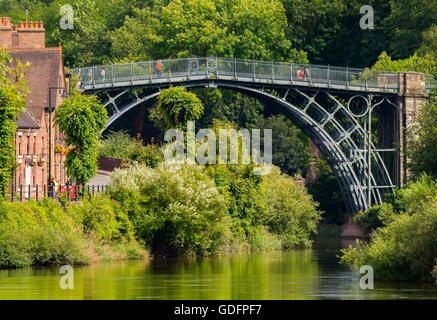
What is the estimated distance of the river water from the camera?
132 ft

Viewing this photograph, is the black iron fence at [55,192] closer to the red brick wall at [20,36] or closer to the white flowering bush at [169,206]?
the white flowering bush at [169,206]

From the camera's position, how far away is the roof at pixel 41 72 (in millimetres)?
70312

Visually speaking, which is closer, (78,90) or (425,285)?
(425,285)

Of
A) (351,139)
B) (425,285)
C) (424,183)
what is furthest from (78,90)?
(425,285)

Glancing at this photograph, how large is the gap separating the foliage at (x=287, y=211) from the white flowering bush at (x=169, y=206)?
1066 cm

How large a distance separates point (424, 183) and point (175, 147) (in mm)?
15272

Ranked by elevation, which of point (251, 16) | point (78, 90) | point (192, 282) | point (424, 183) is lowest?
point (192, 282)

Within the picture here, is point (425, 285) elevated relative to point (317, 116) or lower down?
lower down

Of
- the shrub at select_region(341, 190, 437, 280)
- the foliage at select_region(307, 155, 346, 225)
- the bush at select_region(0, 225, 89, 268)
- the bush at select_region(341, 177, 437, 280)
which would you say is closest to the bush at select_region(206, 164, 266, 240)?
the bush at select_region(0, 225, 89, 268)

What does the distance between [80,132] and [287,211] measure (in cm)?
1719

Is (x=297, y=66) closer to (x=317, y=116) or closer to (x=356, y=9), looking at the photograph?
(x=317, y=116)

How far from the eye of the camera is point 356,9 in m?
101

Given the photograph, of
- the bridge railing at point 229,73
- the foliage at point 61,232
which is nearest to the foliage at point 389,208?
the bridge railing at point 229,73
